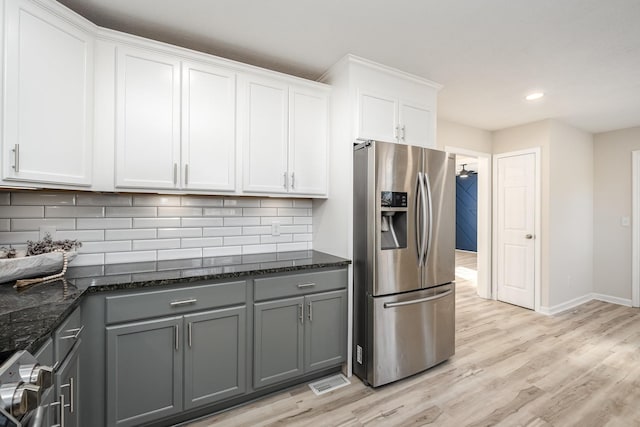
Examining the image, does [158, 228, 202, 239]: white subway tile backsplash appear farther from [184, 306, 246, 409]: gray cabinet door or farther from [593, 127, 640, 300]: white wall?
[593, 127, 640, 300]: white wall

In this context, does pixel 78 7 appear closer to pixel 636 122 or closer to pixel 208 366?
pixel 208 366

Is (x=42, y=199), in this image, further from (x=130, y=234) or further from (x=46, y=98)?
(x=46, y=98)

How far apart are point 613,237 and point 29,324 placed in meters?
6.33

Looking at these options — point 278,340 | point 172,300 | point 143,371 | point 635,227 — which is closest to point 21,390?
point 172,300

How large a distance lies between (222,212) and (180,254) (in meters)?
0.47

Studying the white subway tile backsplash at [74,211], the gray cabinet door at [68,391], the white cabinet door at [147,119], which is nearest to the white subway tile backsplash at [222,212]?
the white cabinet door at [147,119]

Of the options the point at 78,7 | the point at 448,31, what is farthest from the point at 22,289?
the point at 448,31

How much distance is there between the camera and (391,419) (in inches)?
73.9

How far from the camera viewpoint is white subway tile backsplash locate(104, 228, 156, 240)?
2049mm

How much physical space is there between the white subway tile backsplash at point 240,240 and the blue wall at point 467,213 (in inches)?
327

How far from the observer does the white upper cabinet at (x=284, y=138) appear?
88.6 inches

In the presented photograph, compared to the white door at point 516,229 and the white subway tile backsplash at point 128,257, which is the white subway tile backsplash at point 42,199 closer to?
the white subway tile backsplash at point 128,257

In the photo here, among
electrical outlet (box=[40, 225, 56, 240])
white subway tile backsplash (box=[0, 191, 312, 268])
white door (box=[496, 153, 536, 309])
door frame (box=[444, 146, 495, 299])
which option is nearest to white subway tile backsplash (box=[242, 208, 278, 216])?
white subway tile backsplash (box=[0, 191, 312, 268])

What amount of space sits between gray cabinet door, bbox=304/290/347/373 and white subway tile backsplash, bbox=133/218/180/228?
3.95 feet
